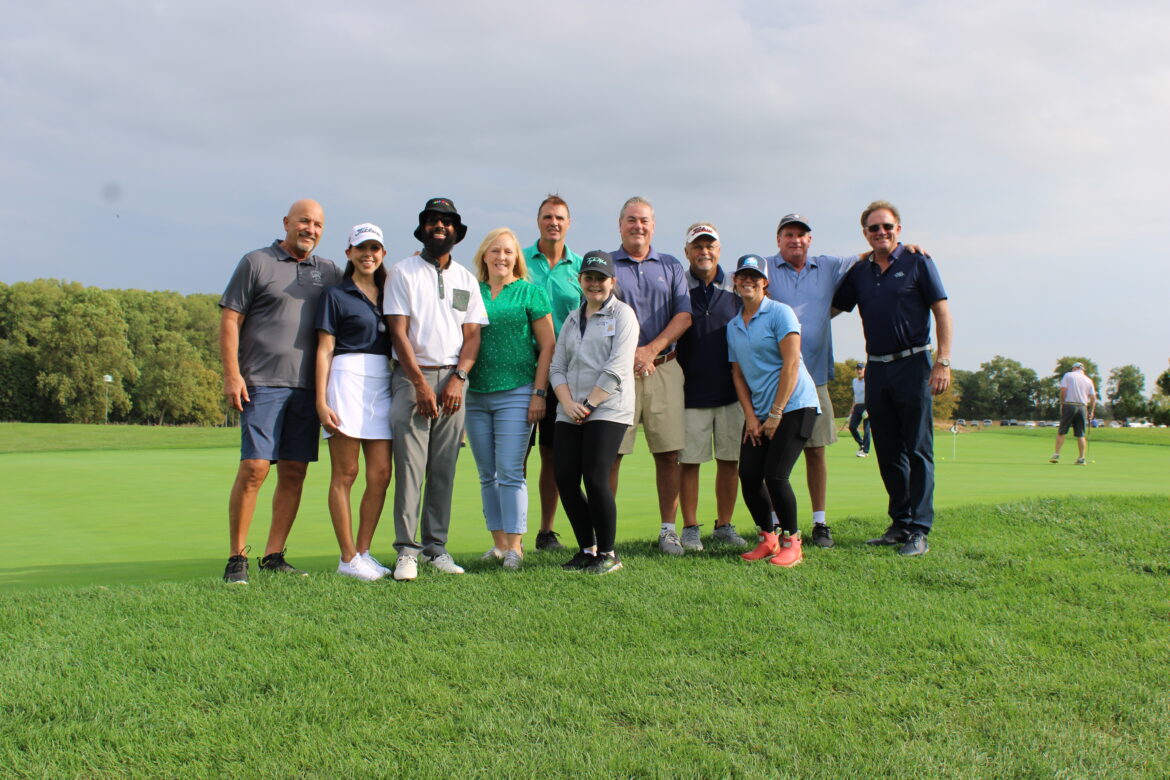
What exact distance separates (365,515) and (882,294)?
3.65 m

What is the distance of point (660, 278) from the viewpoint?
5.26m

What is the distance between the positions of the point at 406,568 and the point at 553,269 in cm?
225

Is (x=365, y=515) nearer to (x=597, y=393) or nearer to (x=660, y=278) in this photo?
(x=597, y=393)

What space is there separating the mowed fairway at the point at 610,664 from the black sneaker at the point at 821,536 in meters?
0.12

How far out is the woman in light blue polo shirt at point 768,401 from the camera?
4832 millimetres

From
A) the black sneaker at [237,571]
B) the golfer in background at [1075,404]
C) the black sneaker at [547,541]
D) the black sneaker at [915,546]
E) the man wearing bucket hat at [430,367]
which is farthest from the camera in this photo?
the golfer in background at [1075,404]

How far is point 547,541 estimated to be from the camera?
17.9 feet

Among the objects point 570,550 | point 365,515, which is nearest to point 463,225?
point 365,515

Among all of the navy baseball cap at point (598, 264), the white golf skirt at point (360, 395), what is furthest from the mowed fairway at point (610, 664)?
the navy baseball cap at point (598, 264)

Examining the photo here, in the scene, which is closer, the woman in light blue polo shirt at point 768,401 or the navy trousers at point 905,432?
the woman in light blue polo shirt at point 768,401

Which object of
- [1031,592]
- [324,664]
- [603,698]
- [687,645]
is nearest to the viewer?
[603,698]

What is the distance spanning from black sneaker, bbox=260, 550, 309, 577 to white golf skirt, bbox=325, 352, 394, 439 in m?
0.77

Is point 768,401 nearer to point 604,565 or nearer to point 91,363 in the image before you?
point 604,565

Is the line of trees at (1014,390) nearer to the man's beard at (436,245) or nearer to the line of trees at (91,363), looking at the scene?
the line of trees at (91,363)
